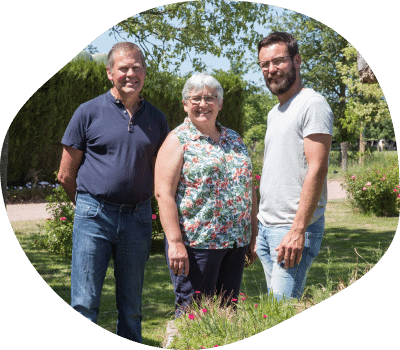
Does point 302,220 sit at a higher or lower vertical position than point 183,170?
lower

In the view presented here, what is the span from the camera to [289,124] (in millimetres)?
2389

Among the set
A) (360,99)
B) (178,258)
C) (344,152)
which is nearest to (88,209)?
(178,258)

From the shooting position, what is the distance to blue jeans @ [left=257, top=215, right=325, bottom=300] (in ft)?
8.27

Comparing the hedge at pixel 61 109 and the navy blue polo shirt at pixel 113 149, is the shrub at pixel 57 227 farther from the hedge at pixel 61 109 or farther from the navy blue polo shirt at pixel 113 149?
the navy blue polo shirt at pixel 113 149

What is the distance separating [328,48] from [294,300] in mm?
1599

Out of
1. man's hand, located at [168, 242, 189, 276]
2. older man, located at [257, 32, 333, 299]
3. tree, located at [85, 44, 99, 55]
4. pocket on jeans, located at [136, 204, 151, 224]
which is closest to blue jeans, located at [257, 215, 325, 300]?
older man, located at [257, 32, 333, 299]

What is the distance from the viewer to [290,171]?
2406mm

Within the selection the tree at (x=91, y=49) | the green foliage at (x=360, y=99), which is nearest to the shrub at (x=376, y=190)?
the green foliage at (x=360, y=99)

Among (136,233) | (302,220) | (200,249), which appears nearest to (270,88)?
(302,220)

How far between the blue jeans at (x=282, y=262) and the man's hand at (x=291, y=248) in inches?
1.6

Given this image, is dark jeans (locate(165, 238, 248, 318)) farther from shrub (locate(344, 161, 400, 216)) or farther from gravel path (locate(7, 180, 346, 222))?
shrub (locate(344, 161, 400, 216))

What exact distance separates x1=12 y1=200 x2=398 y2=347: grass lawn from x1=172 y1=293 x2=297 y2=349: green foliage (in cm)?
21

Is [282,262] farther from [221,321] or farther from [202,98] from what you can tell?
[202,98]

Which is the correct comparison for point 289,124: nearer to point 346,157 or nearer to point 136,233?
point 346,157
